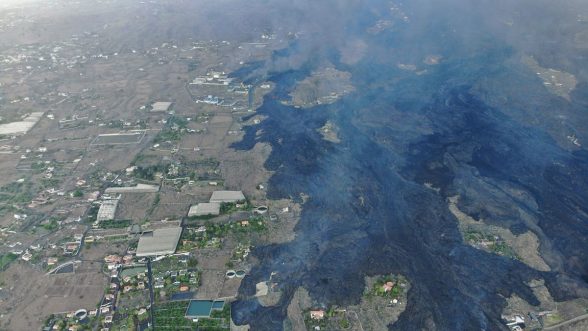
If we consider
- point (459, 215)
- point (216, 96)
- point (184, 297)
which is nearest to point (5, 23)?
point (216, 96)

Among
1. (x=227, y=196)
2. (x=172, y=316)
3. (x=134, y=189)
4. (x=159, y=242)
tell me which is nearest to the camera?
(x=172, y=316)

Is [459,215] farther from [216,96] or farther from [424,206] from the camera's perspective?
[216,96]

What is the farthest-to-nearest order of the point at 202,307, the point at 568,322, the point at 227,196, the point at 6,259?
1. the point at 227,196
2. the point at 6,259
3. the point at 202,307
4. the point at 568,322

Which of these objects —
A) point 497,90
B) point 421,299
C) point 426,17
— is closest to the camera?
point 421,299

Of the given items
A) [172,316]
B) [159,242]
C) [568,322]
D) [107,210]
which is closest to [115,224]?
[107,210]

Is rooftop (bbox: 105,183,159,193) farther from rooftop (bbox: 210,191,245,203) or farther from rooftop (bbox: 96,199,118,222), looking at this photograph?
rooftop (bbox: 210,191,245,203)

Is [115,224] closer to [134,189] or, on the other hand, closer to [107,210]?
[107,210]

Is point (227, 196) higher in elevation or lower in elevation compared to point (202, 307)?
lower

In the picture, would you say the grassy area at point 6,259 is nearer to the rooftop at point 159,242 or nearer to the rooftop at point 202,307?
the rooftop at point 159,242

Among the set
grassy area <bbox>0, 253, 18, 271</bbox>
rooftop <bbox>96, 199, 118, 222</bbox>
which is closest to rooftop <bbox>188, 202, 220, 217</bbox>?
rooftop <bbox>96, 199, 118, 222</bbox>
